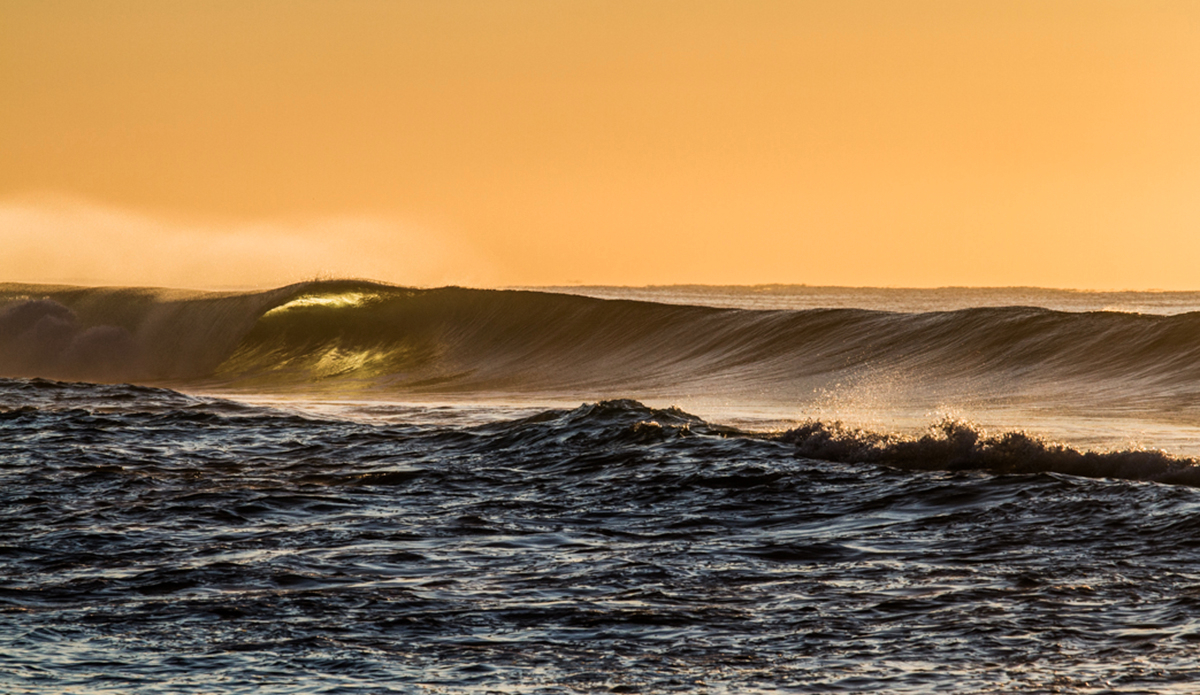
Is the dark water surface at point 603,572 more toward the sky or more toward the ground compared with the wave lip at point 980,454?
more toward the ground

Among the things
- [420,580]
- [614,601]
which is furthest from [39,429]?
[614,601]

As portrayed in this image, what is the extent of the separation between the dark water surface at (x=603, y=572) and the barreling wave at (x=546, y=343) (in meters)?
8.29

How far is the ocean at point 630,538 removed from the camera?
4.65 metres

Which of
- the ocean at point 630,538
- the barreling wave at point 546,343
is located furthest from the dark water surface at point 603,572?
the barreling wave at point 546,343

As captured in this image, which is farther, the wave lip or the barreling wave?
the barreling wave

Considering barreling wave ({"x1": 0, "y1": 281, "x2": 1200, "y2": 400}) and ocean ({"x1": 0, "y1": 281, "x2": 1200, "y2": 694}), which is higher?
barreling wave ({"x1": 0, "y1": 281, "x2": 1200, "y2": 400})

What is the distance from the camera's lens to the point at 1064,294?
53719mm

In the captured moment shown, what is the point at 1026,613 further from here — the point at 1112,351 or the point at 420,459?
the point at 1112,351

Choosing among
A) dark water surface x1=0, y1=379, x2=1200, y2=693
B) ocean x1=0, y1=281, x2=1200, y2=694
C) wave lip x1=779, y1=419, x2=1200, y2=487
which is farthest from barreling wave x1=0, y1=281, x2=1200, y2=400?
dark water surface x1=0, y1=379, x2=1200, y2=693

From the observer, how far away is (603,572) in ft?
20.5

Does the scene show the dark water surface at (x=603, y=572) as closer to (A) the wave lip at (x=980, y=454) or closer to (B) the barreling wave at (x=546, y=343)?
(A) the wave lip at (x=980, y=454)

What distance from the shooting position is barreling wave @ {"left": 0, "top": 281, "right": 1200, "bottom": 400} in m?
18.4

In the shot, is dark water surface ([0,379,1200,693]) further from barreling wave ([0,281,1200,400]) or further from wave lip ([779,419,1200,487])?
barreling wave ([0,281,1200,400])

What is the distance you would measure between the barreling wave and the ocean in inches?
8.5
